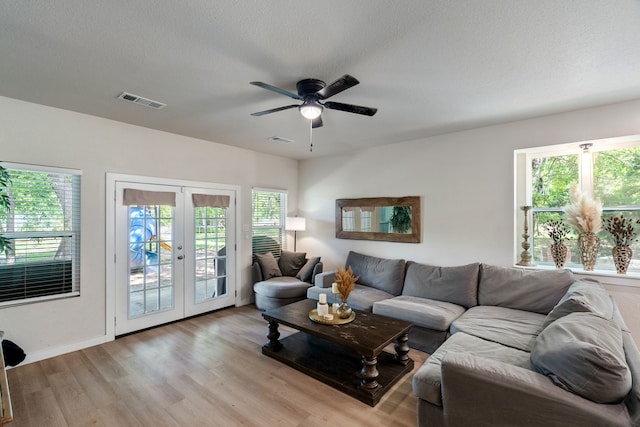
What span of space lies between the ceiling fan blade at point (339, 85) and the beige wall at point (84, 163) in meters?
2.72

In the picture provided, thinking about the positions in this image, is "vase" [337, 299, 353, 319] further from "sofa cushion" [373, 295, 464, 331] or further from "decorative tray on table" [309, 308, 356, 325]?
"sofa cushion" [373, 295, 464, 331]

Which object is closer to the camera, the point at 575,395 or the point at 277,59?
the point at 575,395

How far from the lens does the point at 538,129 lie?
3.42m

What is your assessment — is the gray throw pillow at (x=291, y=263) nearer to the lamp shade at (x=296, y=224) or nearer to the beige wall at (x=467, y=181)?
the lamp shade at (x=296, y=224)

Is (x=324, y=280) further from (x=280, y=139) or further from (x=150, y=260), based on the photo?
(x=150, y=260)

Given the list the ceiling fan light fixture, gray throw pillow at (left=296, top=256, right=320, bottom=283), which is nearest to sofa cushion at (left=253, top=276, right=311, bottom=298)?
gray throw pillow at (left=296, top=256, right=320, bottom=283)

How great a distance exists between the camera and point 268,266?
4.91 meters

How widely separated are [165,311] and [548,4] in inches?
192

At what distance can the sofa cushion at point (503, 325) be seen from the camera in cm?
245

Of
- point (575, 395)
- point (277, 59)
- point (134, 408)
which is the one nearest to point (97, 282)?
point (134, 408)

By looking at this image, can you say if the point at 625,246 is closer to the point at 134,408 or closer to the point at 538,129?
the point at 538,129

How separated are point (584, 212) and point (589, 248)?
417mm

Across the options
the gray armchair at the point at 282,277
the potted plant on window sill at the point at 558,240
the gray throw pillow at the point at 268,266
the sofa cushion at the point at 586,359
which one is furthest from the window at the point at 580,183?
the gray throw pillow at the point at 268,266

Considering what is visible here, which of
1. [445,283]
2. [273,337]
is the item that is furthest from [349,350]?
[445,283]
